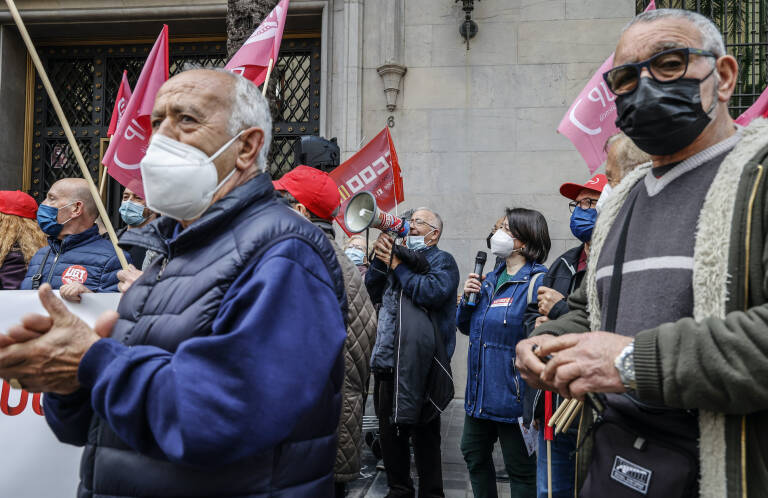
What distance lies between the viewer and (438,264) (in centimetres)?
464

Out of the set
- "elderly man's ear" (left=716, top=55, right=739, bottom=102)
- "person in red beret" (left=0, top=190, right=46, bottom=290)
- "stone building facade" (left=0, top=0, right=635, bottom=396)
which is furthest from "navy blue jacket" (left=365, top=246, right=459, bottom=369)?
"stone building facade" (left=0, top=0, right=635, bottom=396)

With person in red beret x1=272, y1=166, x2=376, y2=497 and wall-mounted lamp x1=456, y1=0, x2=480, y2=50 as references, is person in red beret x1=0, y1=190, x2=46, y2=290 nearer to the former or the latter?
person in red beret x1=272, y1=166, x2=376, y2=497

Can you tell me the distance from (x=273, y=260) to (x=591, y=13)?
294 inches

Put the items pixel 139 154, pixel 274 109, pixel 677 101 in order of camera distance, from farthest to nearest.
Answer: pixel 274 109 < pixel 139 154 < pixel 677 101

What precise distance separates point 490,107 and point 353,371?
5373 mm

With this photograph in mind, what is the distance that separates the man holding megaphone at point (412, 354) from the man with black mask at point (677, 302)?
8.42 feet

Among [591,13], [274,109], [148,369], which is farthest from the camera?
[591,13]

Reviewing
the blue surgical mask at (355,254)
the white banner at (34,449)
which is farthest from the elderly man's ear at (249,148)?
the blue surgical mask at (355,254)

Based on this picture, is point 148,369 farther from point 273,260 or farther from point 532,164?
point 532,164

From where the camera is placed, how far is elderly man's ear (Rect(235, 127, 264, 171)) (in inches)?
68.5

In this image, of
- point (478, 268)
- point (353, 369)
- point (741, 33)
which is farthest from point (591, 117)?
point (741, 33)

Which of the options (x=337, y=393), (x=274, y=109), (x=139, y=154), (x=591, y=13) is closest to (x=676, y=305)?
(x=337, y=393)

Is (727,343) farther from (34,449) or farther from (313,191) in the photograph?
(34,449)

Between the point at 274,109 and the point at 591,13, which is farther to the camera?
the point at 591,13
